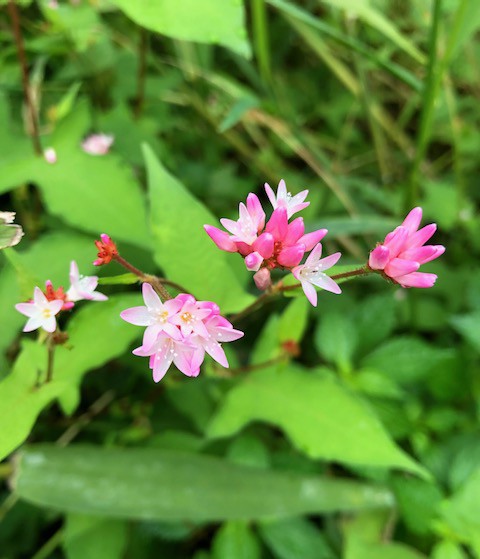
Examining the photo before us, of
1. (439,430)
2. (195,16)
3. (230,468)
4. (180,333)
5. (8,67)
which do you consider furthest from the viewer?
(8,67)

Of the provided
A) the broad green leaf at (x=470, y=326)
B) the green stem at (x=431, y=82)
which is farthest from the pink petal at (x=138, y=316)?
the green stem at (x=431, y=82)

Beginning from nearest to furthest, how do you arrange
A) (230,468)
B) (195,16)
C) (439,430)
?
(195,16), (230,468), (439,430)

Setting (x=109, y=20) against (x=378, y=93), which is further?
(x=378, y=93)

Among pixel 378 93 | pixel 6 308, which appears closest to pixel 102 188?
pixel 6 308

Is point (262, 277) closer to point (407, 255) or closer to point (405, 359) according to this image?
point (407, 255)

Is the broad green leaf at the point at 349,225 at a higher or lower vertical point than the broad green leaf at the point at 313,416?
higher

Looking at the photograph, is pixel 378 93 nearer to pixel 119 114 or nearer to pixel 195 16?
pixel 119 114

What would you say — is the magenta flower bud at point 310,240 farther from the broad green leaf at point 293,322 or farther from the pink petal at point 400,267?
the broad green leaf at point 293,322
